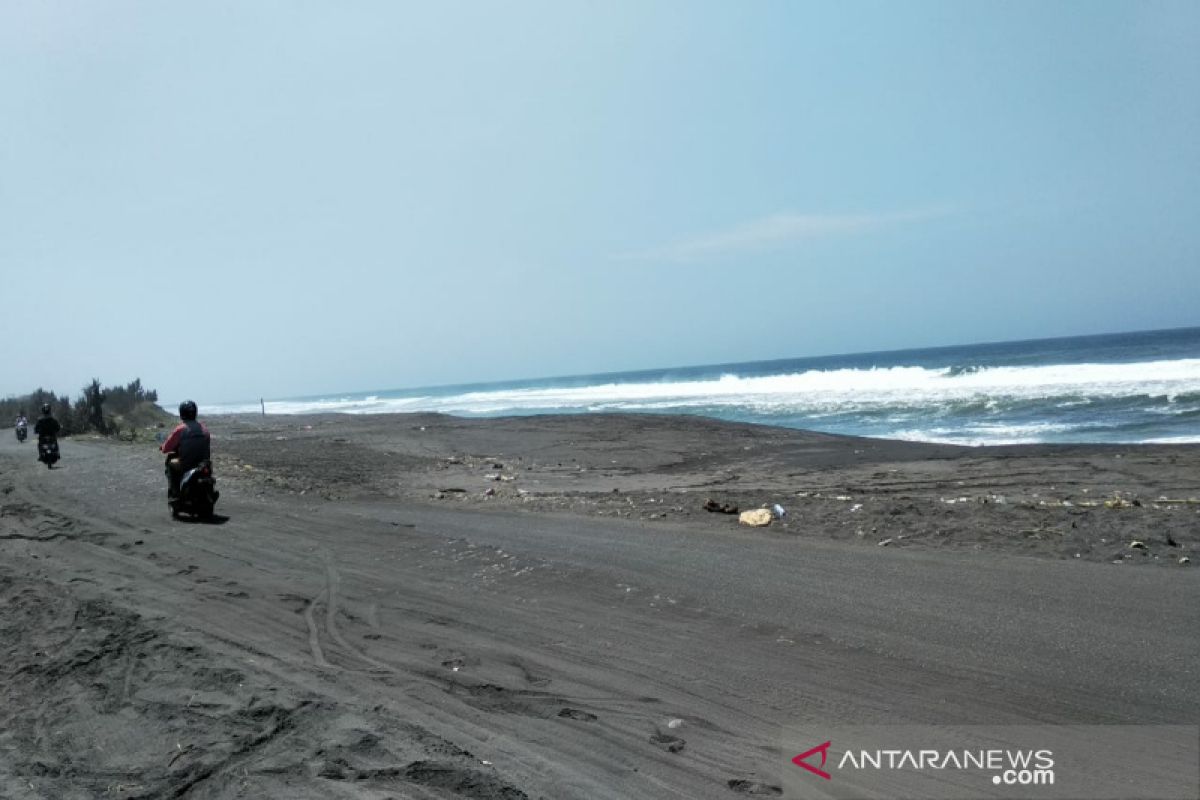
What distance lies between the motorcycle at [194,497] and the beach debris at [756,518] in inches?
273

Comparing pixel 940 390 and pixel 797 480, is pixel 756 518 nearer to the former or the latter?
pixel 797 480

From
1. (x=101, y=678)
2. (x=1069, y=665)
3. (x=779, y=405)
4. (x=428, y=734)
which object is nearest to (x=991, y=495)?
(x=1069, y=665)

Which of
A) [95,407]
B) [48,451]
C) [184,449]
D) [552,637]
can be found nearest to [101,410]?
[95,407]

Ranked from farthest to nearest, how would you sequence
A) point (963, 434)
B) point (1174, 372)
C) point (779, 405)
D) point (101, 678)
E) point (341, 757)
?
point (779, 405), point (1174, 372), point (963, 434), point (101, 678), point (341, 757)

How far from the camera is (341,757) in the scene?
4020 millimetres

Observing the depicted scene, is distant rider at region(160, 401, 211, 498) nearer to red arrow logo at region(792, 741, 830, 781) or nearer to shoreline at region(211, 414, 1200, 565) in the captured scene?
shoreline at region(211, 414, 1200, 565)

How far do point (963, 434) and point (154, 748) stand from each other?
22601mm

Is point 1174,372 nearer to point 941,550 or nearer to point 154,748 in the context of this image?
point 941,550

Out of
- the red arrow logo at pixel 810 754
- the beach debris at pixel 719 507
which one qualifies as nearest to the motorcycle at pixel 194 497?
Result: the beach debris at pixel 719 507

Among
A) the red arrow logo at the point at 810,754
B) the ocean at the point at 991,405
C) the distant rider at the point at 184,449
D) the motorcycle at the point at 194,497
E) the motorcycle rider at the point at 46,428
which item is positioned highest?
the motorcycle rider at the point at 46,428

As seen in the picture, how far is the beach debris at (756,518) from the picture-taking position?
9.67 m

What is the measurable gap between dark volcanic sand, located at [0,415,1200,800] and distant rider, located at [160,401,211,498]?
67 centimetres

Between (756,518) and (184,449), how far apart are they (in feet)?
25.0

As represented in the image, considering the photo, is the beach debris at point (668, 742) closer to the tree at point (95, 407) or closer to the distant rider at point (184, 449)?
the distant rider at point (184, 449)
